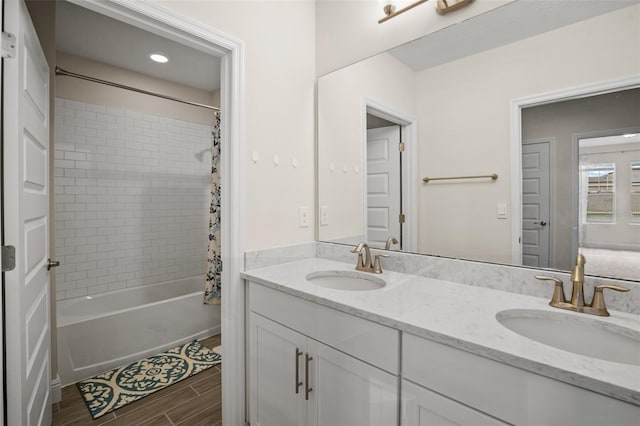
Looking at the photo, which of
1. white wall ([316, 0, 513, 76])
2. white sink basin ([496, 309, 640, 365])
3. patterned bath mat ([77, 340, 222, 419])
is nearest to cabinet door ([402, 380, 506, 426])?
white sink basin ([496, 309, 640, 365])

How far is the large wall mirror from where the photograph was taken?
108cm

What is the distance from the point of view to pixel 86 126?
8.96ft

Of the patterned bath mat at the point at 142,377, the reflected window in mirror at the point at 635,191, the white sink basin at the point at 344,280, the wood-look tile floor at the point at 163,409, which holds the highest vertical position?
the reflected window in mirror at the point at 635,191

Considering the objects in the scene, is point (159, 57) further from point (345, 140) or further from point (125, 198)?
point (345, 140)

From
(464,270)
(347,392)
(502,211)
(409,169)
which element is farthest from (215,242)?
(502,211)

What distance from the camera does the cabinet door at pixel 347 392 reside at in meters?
1.00

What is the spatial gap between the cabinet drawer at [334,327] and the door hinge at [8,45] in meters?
1.24

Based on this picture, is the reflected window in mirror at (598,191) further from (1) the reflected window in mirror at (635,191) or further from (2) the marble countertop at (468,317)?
(2) the marble countertop at (468,317)

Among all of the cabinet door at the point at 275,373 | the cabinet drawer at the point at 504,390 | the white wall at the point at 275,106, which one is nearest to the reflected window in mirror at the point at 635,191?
the cabinet drawer at the point at 504,390

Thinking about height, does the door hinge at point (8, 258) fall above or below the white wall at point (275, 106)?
below

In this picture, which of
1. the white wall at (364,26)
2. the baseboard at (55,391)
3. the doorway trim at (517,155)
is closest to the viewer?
the doorway trim at (517,155)

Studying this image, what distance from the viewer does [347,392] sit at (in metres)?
1.11

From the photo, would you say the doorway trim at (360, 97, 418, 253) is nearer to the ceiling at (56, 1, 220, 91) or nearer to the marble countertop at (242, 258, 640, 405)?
the marble countertop at (242, 258, 640, 405)

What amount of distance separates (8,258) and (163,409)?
1305 mm
